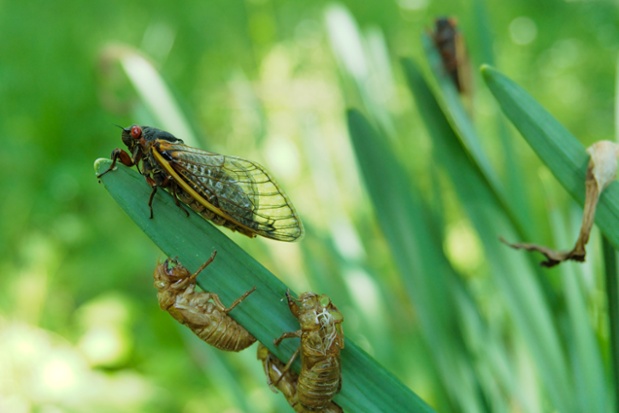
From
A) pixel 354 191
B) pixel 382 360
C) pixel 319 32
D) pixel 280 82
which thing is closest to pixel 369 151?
pixel 382 360

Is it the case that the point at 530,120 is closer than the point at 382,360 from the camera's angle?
Yes

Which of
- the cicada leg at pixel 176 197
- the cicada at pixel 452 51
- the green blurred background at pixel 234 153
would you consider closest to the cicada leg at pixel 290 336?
the cicada leg at pixel 176 197

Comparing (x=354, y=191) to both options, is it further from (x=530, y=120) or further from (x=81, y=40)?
(x=81, y=40)

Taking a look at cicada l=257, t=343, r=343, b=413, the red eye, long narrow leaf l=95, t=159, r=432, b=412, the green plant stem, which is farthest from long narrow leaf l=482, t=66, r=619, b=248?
the red eye

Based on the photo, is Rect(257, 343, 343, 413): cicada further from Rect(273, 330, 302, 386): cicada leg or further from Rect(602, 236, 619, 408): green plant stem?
Rect(602, 236, 619, 408): green plant stem

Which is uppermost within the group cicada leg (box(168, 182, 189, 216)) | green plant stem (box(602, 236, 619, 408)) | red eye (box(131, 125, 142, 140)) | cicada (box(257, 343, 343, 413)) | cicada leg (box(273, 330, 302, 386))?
red eye (box(131, 125, 142, 140))

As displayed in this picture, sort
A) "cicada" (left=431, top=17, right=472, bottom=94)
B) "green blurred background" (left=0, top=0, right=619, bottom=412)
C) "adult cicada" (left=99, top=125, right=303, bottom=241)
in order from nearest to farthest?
1. "adult cicada" (left=99, top=125, right=303, bottom=241)
2. "cicada" (left=431, top=17, right=472, bottom=94)
3. "green blurred background" (left=0, top=0, right=619, bottom=412)
